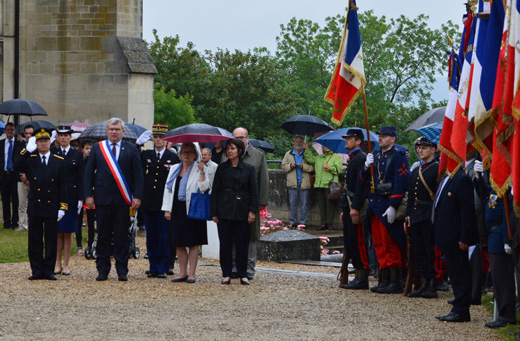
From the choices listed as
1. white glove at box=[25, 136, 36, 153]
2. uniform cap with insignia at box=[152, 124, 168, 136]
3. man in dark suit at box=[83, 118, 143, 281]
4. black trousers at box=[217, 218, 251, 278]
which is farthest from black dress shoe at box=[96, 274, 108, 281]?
uniform cap with insignia at box=[152, 124, 168, 136]

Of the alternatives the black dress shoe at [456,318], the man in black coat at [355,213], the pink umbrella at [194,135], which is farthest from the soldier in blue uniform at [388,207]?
the black dress shoe at [456,318]

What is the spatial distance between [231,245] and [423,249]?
252 centimetres

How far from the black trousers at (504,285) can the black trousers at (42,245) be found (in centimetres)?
570

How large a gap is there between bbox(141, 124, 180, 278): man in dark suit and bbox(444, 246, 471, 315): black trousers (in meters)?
4.57

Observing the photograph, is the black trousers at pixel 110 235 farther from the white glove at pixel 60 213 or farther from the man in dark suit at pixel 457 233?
the man in dark suit at pixel 457 233

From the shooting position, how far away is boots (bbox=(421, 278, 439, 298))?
11.5m

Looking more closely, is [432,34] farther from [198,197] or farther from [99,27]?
[198,197]

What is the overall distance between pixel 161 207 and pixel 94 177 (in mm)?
960

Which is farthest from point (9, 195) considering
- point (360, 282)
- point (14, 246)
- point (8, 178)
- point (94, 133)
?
point (360, 282)

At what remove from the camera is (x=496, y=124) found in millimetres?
8227

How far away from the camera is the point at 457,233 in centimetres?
970

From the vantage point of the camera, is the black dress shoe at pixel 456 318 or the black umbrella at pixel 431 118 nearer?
the black dress shoe at pixel 456 318

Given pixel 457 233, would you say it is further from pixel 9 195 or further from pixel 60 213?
pixel 9 195

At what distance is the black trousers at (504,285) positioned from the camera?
30.5 ft
